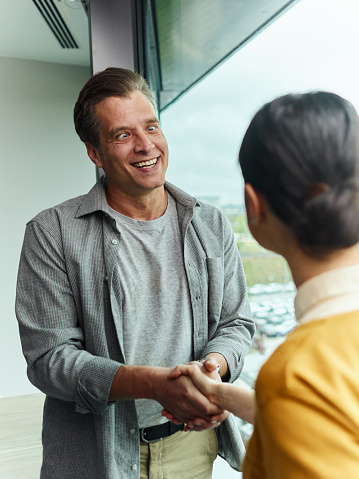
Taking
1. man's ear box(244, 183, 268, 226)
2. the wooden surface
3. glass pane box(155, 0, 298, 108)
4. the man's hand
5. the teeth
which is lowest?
the wooden surface

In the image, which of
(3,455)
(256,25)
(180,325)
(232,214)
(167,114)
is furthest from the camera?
(3,455)

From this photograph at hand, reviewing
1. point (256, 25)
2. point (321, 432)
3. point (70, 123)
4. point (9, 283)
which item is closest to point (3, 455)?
point (9, 283)

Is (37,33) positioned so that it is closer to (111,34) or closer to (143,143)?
(111,34)

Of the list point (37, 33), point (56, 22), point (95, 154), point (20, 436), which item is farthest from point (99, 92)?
point (20, 436)

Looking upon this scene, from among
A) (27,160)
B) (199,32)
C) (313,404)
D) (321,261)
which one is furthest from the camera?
(27,160)

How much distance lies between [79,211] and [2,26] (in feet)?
10.7

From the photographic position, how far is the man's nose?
4.68ft

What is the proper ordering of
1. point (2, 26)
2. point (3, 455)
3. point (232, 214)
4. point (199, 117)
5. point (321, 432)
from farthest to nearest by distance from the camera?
point (2, 26) → point (3, 455) → point (199, 117) → point (232, 214) → point (321, 432)

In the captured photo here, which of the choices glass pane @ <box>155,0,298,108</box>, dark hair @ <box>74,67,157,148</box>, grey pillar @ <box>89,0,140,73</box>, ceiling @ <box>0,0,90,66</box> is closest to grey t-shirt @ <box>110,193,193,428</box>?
dark hair @ <box>74,67,157,148</box>

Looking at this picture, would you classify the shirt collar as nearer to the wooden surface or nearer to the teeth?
the teeth

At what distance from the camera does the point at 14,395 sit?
464cm

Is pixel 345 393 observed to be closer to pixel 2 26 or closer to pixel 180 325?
pixel 180 325

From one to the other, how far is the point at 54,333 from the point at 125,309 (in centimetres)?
19

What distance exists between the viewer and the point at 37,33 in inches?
165
